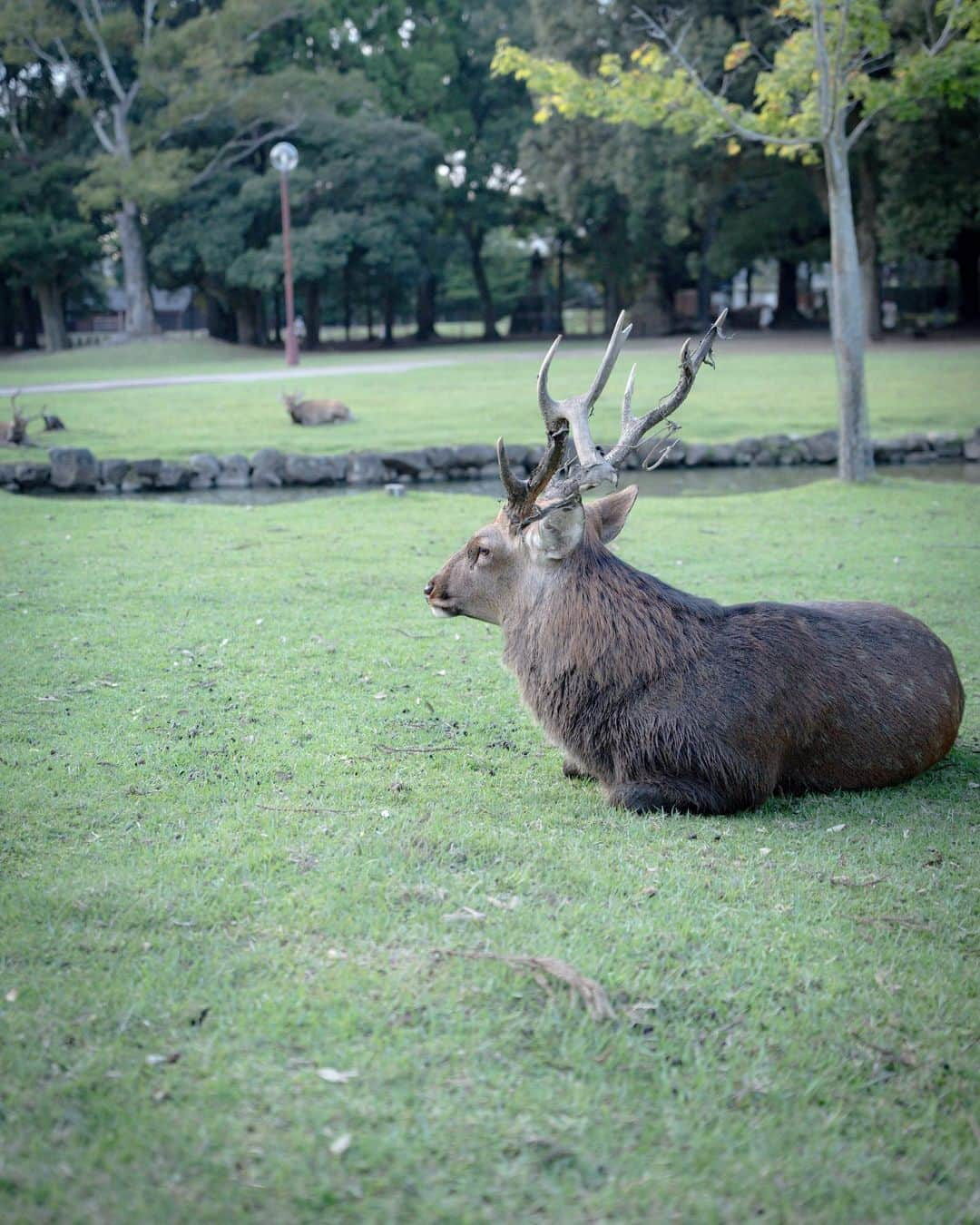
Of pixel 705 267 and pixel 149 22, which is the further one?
pixel 705 267

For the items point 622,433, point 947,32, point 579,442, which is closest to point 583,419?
point 579,442

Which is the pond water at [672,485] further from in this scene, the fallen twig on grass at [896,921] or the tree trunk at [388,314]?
the tree trunk at [388,314]

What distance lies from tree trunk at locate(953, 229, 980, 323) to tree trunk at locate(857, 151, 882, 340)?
3521 mm

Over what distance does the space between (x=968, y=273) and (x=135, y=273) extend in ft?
99.9

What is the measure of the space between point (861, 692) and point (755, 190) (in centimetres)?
4029

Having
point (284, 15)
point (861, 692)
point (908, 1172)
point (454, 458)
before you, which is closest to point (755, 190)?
point (284, 15)

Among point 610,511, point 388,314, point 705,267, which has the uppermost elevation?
point 705,267

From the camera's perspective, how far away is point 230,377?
Answer: 97.8 ft

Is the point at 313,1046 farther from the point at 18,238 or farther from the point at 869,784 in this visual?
the point at 18,238

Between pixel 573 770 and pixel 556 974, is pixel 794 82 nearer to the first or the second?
pixel 573 770

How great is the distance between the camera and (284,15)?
4316 cm

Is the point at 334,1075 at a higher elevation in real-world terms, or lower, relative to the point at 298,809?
lower

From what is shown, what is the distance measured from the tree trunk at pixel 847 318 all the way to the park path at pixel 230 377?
705 inches

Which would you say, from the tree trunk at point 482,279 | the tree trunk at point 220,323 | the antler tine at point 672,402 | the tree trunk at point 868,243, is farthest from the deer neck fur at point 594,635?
the tree trunk at point 220,323
